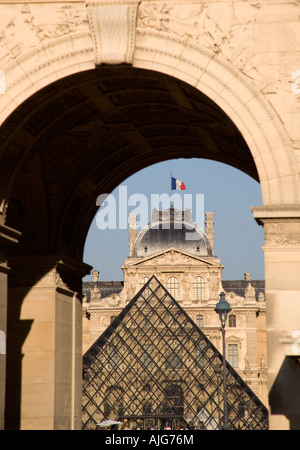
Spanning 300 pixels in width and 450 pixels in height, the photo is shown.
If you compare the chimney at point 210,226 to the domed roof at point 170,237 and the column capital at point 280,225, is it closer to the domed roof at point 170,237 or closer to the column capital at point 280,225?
the domed roof at point 170,237

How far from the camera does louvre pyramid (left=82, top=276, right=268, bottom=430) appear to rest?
7431cm

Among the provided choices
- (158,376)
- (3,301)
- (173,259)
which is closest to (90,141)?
(3,301)

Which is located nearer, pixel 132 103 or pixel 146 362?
pixel 132 103

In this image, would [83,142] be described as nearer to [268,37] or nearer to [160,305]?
[268,37]

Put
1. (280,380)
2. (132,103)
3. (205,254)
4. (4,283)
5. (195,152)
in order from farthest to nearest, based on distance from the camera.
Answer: (205,254)
(195,152)
(132,103)
(4,283)
(280,380)

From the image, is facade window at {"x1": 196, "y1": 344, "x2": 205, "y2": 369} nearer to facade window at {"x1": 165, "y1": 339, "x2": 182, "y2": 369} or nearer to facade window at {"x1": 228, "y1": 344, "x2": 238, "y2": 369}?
facade window at {"x1": 165, "y1": 339, "x2": 182, "y2": 369}

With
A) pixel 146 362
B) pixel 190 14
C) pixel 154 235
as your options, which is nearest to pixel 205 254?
pixel 154 235

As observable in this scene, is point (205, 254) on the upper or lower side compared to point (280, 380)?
upper

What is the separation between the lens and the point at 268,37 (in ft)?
60.6

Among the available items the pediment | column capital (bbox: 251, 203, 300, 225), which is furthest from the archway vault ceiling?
the pediment

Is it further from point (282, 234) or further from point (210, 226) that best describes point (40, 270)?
point (210, 226)

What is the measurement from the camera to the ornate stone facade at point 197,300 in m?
111

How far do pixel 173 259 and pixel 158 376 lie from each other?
3419 centimetres

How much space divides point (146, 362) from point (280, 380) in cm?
7244
